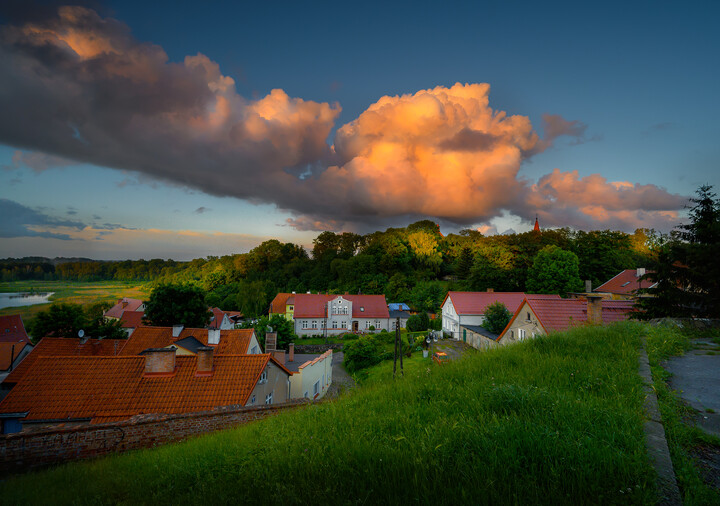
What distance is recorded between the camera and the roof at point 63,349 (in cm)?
2045

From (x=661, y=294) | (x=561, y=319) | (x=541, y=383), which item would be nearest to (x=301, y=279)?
(x=561, y=319)

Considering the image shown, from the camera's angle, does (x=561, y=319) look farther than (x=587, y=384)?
Yes

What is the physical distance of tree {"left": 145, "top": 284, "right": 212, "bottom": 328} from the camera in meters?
34.9

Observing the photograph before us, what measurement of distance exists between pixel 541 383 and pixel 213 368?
14582 millimetres

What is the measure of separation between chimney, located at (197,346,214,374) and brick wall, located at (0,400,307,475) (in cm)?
590

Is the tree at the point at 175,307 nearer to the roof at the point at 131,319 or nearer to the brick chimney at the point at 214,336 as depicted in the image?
the brick chimney at the point at 214,336

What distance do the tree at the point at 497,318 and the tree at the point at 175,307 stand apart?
3305 centimetres

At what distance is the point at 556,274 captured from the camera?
50125 millimetres

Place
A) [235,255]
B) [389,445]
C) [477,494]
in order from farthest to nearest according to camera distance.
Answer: [235,255]
[389,445]
[477,494]

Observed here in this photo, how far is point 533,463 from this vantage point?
3.03m

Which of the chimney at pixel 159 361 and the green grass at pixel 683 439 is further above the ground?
the green grass at pixel 683 439

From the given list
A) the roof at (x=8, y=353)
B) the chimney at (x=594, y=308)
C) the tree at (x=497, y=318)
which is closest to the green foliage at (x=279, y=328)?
the roof at (x=8, y=353)

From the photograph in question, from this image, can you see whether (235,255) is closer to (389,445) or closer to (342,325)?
(342,325)

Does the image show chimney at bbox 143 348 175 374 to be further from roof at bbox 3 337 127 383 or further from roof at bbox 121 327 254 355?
roof at bbox 3 337 127 383
